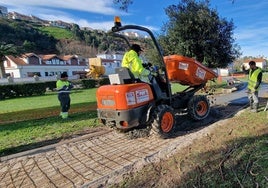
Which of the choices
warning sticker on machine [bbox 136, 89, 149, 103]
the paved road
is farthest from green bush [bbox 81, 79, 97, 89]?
warning sticker on machine [bbox 136, 89, 149, 103]

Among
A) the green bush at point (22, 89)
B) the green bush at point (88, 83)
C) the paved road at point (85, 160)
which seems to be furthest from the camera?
the green bush at point (88, 83)

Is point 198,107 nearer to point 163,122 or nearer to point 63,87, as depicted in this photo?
point 163,122

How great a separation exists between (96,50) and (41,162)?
93.4 m

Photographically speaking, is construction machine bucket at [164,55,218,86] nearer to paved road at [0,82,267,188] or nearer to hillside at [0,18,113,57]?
paved road at [0,82,267,188]

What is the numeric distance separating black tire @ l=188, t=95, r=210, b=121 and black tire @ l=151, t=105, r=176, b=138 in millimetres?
987

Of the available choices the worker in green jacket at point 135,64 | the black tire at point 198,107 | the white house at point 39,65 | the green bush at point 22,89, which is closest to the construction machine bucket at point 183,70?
the black tire at point 198,107

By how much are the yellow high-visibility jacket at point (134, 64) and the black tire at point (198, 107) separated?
71.0 inches

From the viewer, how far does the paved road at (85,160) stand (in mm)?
4355

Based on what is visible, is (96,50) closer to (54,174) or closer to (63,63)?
(63,63)

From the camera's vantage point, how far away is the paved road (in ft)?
14.3

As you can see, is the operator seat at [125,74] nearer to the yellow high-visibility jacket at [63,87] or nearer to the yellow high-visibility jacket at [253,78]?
the yellow high-visibility jacket at [253,78]

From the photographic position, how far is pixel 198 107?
737cm

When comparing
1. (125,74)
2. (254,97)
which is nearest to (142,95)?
(125,74)

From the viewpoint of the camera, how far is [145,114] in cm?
602
